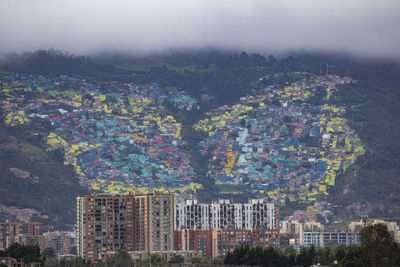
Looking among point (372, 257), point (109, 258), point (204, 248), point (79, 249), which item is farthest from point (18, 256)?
point (372, 257)

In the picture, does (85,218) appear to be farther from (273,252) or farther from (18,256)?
(273,252)

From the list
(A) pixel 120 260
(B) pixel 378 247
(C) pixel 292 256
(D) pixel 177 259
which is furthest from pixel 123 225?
(B) pixel 378 247

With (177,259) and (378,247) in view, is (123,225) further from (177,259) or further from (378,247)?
(378,247)

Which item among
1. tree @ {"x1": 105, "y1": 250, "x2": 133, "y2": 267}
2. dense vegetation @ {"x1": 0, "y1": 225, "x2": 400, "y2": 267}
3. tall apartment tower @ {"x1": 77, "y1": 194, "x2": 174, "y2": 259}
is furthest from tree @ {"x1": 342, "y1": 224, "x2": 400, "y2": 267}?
tall apartment tower @ {"x1": 77, "y1": 194, "x2": 174, "y2": 259}

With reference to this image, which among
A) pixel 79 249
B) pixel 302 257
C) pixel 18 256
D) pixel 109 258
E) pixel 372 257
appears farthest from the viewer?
pixel 79 249

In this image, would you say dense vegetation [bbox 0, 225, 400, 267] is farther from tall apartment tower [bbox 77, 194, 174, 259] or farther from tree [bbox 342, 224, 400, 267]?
tall apartment tower [bbox 77, 194, 174, 259]

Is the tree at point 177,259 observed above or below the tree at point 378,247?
below

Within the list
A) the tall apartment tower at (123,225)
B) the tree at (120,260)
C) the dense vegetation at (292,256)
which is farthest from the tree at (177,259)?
the tall apartment tower at (123,225)

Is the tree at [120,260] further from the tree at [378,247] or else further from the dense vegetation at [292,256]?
the tree at [378,247]

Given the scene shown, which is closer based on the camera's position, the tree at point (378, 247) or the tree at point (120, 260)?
the tree at point (378, 247)
